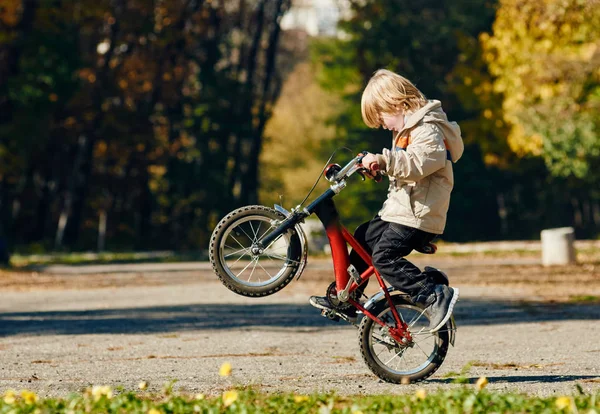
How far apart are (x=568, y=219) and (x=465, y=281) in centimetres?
3159

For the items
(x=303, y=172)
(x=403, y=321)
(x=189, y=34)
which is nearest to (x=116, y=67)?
(x=189, y=34)

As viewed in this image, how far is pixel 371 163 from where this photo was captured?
6652mm

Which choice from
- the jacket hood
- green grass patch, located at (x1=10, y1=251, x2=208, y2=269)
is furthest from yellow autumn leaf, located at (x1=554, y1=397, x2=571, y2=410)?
green grass patch, located at (x1=10, y1=251, x2=208, y2=269)

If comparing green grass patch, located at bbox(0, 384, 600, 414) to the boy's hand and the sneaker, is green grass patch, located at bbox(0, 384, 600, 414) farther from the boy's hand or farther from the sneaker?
the boy's hand

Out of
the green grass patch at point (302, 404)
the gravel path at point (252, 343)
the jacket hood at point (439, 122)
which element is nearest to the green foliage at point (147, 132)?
the gravel path at point (252, 343)

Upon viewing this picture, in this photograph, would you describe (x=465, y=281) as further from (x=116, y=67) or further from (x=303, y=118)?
(x=303, y=118)

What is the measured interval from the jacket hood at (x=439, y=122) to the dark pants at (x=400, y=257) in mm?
576

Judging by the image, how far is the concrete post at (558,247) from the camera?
22755 millimetres

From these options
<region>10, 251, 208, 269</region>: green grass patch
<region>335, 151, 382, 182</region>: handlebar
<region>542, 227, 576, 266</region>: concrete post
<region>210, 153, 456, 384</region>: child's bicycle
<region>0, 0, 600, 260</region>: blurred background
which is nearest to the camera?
<region>335, 151, 382, 182</region>: handlebar

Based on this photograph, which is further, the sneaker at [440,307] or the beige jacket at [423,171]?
the sneaker at [440,307]

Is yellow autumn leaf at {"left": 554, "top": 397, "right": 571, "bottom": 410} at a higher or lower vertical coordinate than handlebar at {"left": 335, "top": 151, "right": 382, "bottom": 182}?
lower

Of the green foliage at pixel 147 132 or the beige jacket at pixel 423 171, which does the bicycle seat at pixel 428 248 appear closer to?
the beige jacket at pixel 423 171

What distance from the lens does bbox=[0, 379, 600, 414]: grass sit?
206 inches

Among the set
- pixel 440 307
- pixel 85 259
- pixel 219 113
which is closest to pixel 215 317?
pixel 440 307
